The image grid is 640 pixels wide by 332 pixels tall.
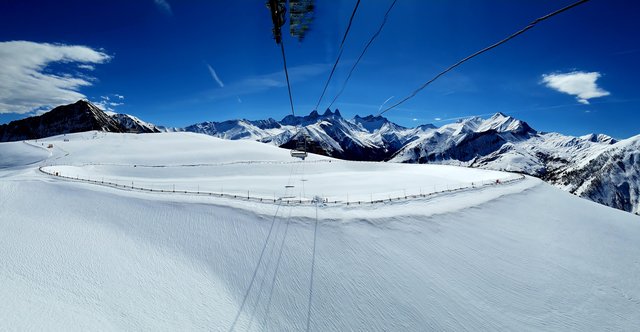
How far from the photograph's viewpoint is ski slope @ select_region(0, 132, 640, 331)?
45.4 feet

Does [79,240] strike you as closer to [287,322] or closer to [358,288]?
[287,322]

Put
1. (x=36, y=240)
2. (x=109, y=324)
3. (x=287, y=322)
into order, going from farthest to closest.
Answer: (x=36, y=240) → (x=287, y=322) → (x=109, y=324)

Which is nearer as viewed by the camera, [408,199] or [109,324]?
[109,324]

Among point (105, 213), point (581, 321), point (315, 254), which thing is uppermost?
point (105, 213)

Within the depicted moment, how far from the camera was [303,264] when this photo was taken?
687 inches

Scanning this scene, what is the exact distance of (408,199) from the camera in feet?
86.0

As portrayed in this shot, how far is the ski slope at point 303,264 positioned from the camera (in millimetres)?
13828

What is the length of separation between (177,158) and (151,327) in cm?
5381

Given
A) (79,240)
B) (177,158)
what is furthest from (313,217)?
(177,158)

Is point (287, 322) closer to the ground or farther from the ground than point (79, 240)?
closer to the ground

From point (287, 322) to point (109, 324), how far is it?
771 centimetres

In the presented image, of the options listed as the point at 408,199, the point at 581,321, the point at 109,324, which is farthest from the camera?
the point at 408,199

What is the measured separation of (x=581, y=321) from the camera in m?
15.2

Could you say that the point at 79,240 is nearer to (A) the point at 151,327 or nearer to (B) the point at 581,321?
(A) the point at 151,327
